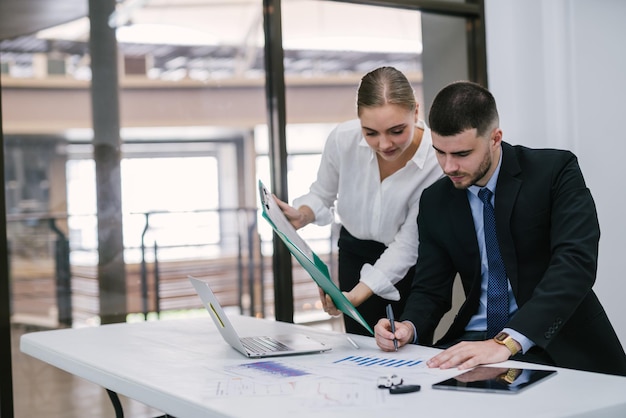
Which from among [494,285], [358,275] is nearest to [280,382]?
[494,285]

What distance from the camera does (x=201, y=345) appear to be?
204cm

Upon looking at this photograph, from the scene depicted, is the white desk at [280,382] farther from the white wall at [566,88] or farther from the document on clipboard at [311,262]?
the white wall at [566,88]

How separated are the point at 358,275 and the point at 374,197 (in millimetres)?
322

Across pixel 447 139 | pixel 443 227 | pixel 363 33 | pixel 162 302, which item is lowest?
pixel 162 302

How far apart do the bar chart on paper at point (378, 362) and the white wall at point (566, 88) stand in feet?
8.28

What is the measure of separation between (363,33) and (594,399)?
2.72 metres

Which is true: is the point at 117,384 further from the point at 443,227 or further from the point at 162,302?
the point at 162,302

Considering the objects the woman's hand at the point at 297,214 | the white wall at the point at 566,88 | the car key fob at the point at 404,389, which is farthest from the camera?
the white wall at the point at 566,88

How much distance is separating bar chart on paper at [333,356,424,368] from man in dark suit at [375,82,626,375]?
10 centimetres

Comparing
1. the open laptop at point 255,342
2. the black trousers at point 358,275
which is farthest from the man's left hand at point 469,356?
the black trousers at point 358,275

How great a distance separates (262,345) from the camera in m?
1.95

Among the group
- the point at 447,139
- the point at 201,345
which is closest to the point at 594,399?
the point at 447,139

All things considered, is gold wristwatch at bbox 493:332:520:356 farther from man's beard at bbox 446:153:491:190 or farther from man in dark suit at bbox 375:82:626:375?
man's beard at bbox 446:153:491:190

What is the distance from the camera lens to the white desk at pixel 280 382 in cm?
129
